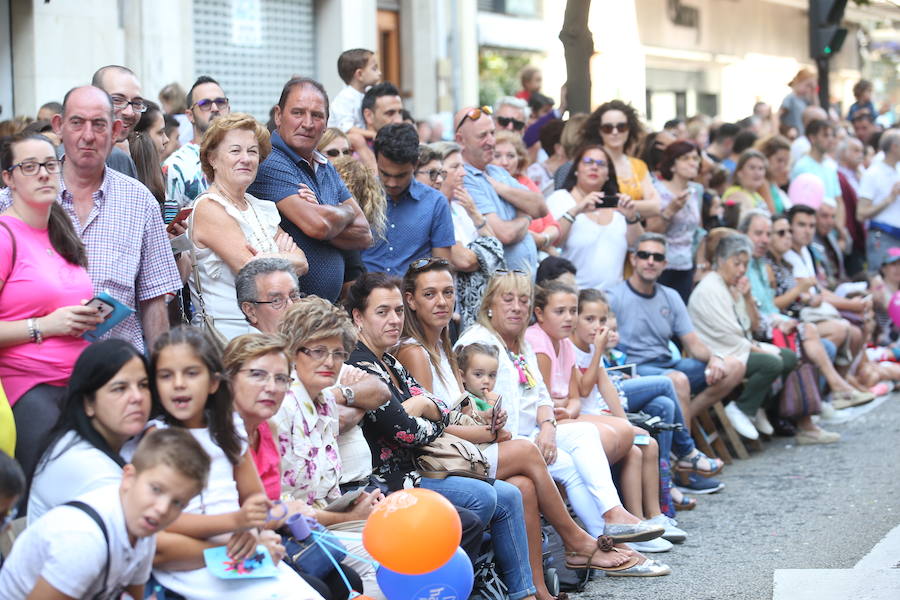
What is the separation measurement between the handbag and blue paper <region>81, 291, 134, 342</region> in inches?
39.0

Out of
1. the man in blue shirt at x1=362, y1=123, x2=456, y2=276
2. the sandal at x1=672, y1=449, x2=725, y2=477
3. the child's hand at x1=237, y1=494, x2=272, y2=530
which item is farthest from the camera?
the sandal at x1=672, y1=449, x2=725, y2=477

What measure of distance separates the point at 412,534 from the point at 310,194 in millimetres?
2323

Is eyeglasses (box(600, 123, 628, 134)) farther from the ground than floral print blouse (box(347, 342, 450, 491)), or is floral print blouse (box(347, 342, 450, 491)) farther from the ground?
eyeglasses (box(600, 123, 628, 134))

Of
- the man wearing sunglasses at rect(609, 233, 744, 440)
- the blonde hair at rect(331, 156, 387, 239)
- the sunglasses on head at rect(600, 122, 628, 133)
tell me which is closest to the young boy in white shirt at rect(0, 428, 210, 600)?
the blonde hair at rect(331, 156, 387, 239)

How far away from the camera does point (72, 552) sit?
371 centimetres

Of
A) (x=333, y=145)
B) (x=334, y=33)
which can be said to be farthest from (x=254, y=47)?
(x=333, y=145)

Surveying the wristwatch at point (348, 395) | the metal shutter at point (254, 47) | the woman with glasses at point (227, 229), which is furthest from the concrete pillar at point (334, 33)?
the wristwatch at point (348, 395)

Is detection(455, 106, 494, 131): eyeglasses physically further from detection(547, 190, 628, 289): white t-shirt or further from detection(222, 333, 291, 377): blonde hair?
detection(222, 333, 291, 377): blonde hair

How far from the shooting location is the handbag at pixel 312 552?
478 cm

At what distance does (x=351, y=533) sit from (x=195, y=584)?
3.03ft

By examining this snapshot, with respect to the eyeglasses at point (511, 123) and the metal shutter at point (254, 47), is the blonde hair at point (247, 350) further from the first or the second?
the metal shutter at point (254, 47)

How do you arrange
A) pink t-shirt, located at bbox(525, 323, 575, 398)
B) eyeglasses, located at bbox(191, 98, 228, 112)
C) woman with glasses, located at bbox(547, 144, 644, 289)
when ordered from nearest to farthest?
1. pink t-shirt, located at bbox(525, 323, 575, 398)
2. eyeglasses, located at bbox(191, 98, 228, 112)
3. woman with glasses, located at bbox(547, 144, 644, 289)

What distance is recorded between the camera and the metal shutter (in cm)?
1447

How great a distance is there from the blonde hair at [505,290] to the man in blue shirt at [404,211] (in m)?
0.47
